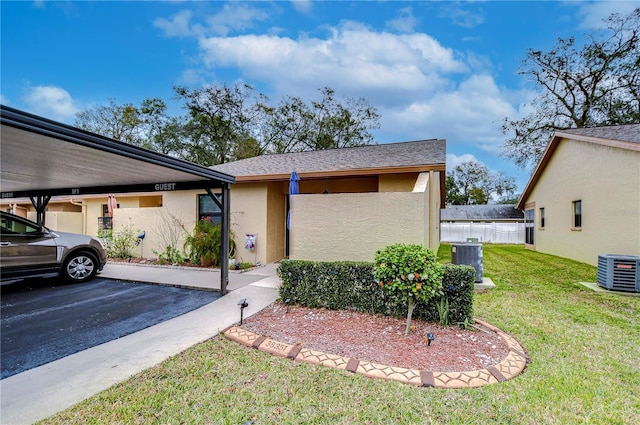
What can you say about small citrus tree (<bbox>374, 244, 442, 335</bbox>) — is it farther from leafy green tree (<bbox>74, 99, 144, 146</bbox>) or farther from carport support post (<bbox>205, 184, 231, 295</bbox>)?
leafy green tree (<bbox>74, 99, 144, 146</bbox>)

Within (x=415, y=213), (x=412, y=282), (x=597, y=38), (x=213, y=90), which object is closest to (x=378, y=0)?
(x=415, y=213)

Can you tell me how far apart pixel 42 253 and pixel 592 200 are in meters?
15.7

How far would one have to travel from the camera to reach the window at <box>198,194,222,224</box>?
935cm

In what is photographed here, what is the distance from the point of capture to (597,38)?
1786cm

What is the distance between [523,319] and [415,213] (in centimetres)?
242

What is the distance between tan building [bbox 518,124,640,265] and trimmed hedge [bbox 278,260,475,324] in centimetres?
766

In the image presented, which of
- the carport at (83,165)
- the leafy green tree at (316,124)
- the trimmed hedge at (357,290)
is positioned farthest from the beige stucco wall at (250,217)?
the leafy green tree at (316,124)

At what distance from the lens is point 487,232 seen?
22078mm

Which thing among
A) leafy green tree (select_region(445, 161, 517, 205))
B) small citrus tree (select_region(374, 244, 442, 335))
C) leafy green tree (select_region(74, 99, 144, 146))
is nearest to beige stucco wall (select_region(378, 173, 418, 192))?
small citrus tree (select_region(374, 244, 442, 335))

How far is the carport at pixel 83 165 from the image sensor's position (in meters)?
3.15

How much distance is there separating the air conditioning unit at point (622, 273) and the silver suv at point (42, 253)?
12.2m

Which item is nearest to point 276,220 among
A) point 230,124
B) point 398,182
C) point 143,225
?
point 398,182

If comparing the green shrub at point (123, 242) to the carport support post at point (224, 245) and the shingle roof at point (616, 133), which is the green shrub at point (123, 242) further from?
the shingle roof at point (616, 133)

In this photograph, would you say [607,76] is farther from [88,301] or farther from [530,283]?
[88,301]
